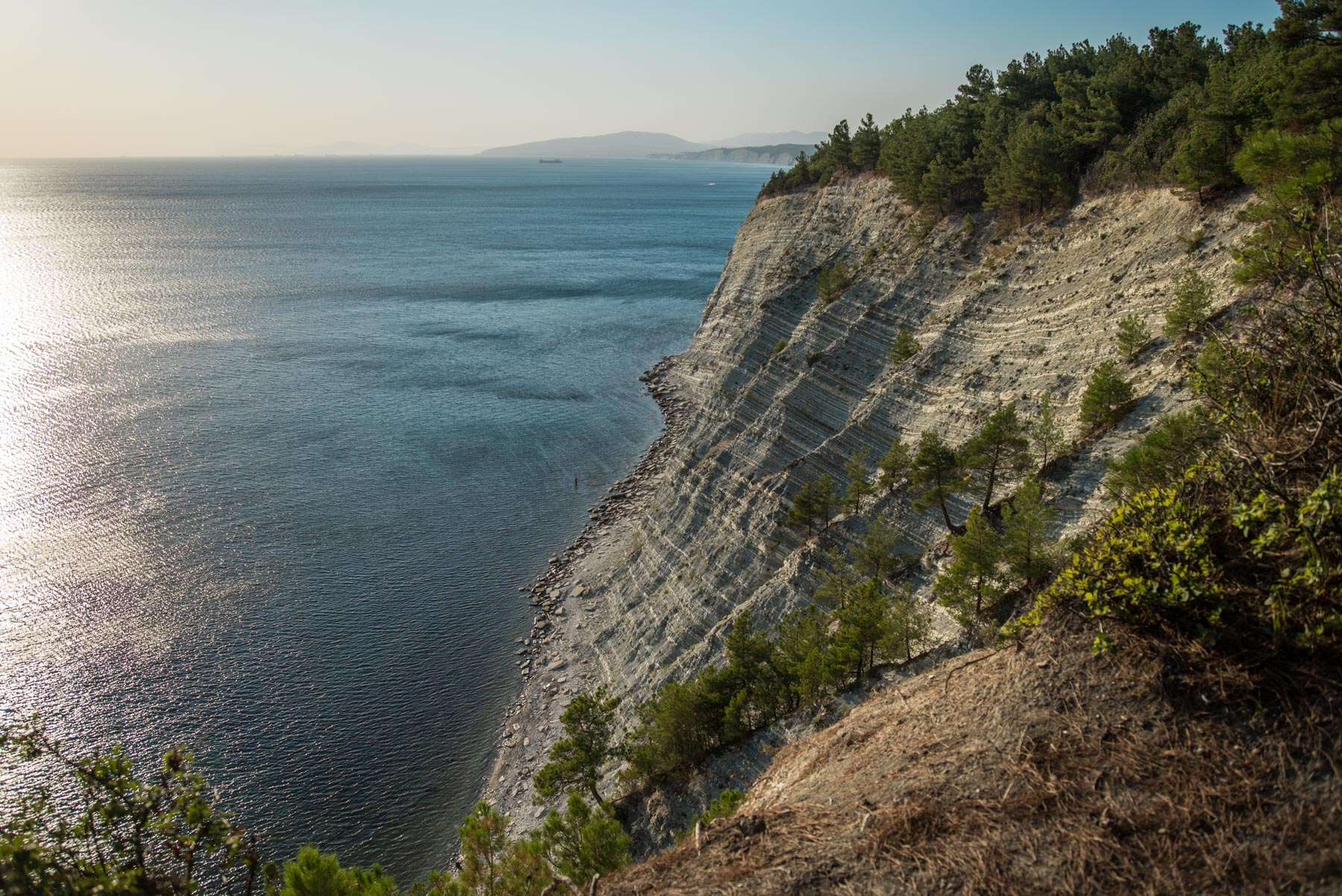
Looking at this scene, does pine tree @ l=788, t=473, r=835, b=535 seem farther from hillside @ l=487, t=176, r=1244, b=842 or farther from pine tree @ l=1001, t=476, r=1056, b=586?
pine tree @ l=1001, t=476, r=1056, b=586

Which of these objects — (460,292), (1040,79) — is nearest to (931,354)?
(1040,79)

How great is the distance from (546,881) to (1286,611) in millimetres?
17914

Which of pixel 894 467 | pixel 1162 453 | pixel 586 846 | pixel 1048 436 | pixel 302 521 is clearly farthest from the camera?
pixel 302 521

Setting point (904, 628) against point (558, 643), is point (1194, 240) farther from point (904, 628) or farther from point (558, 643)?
point (558, 643)

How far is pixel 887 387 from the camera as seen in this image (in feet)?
134

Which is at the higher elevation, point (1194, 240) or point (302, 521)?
point (1194, 240)

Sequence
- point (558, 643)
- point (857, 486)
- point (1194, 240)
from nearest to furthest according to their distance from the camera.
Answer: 1. point (1194, 240)
2. point (857, 486)
3. point (558, 643)

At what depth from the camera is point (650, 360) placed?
9488cm

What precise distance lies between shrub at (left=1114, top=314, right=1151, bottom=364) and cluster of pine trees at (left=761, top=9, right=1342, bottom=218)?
8.11m

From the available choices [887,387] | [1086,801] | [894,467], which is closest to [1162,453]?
[894,467]

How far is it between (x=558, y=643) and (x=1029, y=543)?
2921cm

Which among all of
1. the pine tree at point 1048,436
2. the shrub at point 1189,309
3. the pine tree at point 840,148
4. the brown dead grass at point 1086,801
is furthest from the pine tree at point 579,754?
the pine tree at point 840,148

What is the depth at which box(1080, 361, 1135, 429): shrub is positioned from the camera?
95.9 feet

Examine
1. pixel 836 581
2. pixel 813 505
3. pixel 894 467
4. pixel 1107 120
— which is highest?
pixel 1107 120
